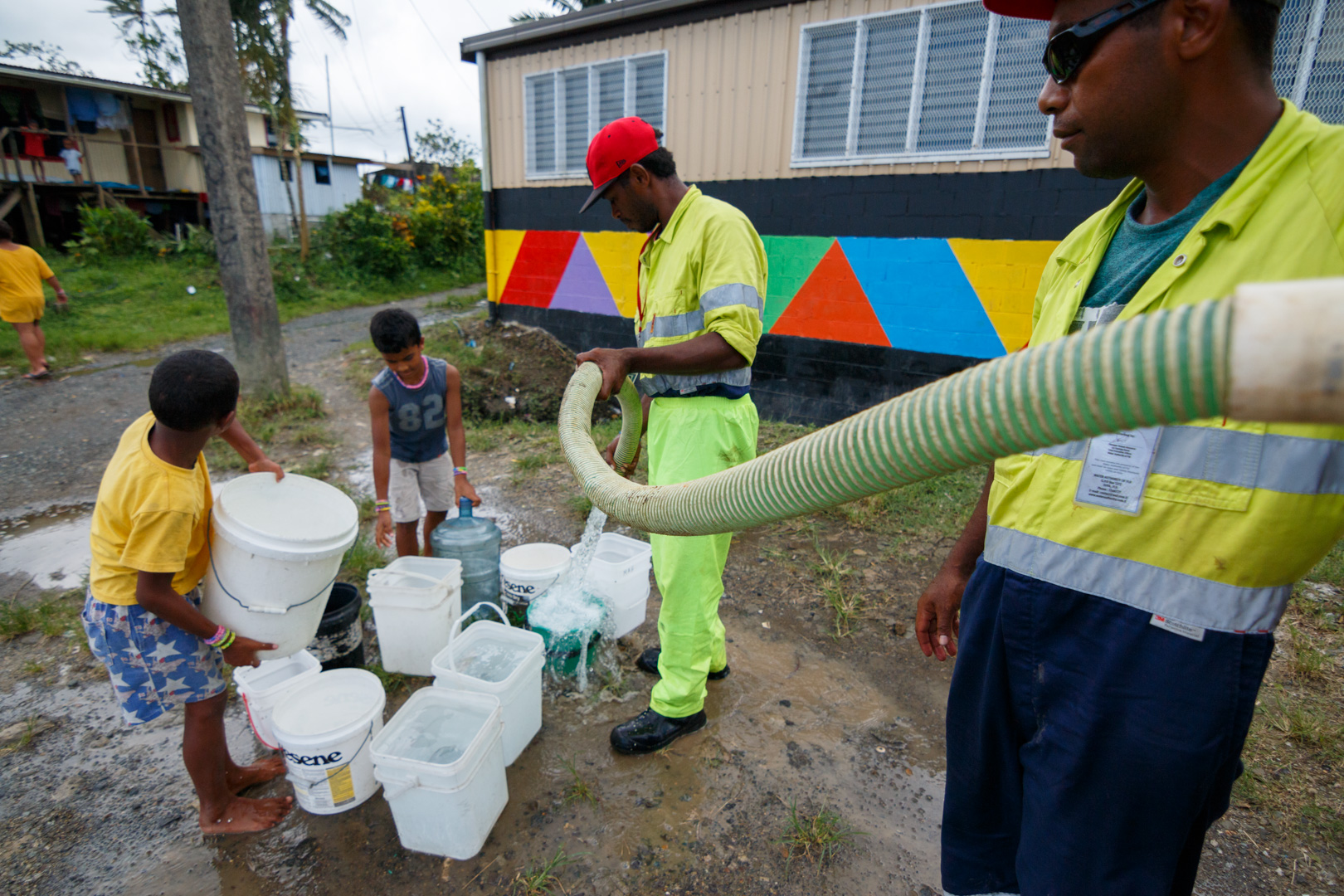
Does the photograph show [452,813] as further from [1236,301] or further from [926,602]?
[1236,301]

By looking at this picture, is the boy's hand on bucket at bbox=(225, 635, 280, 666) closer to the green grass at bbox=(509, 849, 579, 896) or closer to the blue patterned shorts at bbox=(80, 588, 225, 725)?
the blue patterned shorts at bbox=(80, 588, 225, 725)

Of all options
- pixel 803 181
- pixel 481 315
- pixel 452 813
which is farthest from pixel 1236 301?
pixel 481 315

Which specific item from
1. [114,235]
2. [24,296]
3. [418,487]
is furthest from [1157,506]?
[114,235]

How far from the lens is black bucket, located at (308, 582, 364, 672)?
274 centimetres

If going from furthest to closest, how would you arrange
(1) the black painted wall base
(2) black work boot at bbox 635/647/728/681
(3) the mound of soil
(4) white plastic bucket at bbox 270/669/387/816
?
1. (3) the mound of soil
2. (1) the black painted wall base
3. (2) black work boot at bbox 635/647/728/681
4. (4) white plastic bucket at bbox 270/669/387/816

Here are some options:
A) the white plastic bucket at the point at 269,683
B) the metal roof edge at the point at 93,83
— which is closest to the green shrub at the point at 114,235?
the metal roof edge at the point at 93,83

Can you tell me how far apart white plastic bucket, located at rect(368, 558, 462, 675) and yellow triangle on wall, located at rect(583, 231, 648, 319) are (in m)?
5.11

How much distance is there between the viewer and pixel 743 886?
6.61 feet

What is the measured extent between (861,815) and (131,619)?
2.48 metres

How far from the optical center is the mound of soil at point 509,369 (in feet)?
22.7

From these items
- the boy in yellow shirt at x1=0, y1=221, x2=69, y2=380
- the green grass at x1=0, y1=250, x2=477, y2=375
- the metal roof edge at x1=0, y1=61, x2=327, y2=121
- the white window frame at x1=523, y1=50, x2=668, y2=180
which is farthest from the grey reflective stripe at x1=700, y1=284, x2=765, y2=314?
the metal roof edge at x1=0, y1=61, x2=327, y2=121

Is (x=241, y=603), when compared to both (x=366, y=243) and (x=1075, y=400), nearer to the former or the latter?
(x=1075, y=400)

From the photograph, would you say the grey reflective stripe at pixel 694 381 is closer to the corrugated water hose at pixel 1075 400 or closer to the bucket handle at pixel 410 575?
the corrugated water hose at pixel 1075 400

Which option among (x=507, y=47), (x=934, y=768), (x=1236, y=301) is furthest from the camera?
(x=507, y=47)
